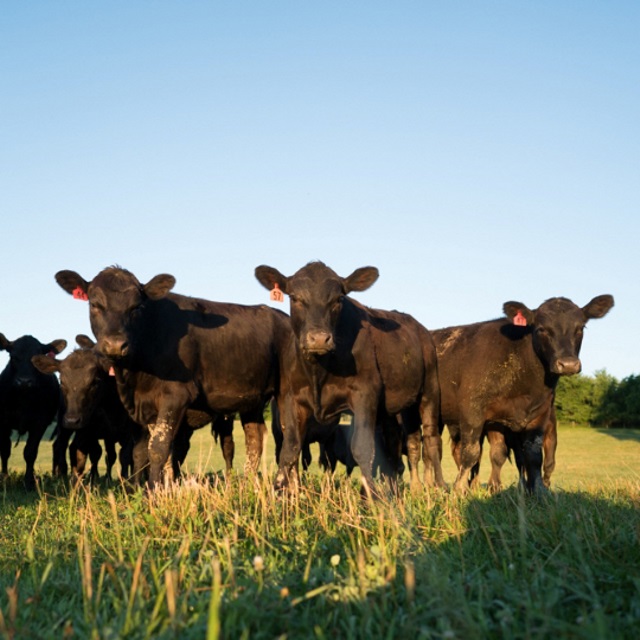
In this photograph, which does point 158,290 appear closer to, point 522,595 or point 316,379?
point 316,379

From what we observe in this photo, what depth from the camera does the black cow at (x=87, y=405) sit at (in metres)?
12.3

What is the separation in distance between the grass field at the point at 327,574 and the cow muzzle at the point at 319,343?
1950 millimetres

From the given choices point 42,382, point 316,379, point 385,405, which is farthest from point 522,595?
point 42,382

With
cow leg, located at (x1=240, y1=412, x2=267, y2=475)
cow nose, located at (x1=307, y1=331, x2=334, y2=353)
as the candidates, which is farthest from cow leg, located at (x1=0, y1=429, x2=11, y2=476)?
cow nose, located at (x1=307, y1=331, x2=334, y2=353)

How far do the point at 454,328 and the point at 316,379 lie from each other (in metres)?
4.20

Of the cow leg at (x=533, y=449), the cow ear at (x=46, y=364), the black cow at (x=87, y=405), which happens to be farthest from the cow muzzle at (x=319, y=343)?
the cow ear at (x=46, y=364)

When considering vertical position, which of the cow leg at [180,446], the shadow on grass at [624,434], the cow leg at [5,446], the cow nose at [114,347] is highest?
the cow nose at [114,347]

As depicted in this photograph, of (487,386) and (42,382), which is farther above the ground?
(487,386)

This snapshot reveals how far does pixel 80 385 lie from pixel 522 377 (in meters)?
6.57

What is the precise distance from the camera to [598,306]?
1105cm

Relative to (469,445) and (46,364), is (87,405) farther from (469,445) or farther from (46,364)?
(469,445)

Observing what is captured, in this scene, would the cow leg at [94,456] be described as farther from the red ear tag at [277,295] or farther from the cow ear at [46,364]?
the red ear tag at [277,295]

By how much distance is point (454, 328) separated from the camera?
12500 millimetres

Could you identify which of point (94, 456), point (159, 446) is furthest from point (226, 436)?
point (94, 456)
